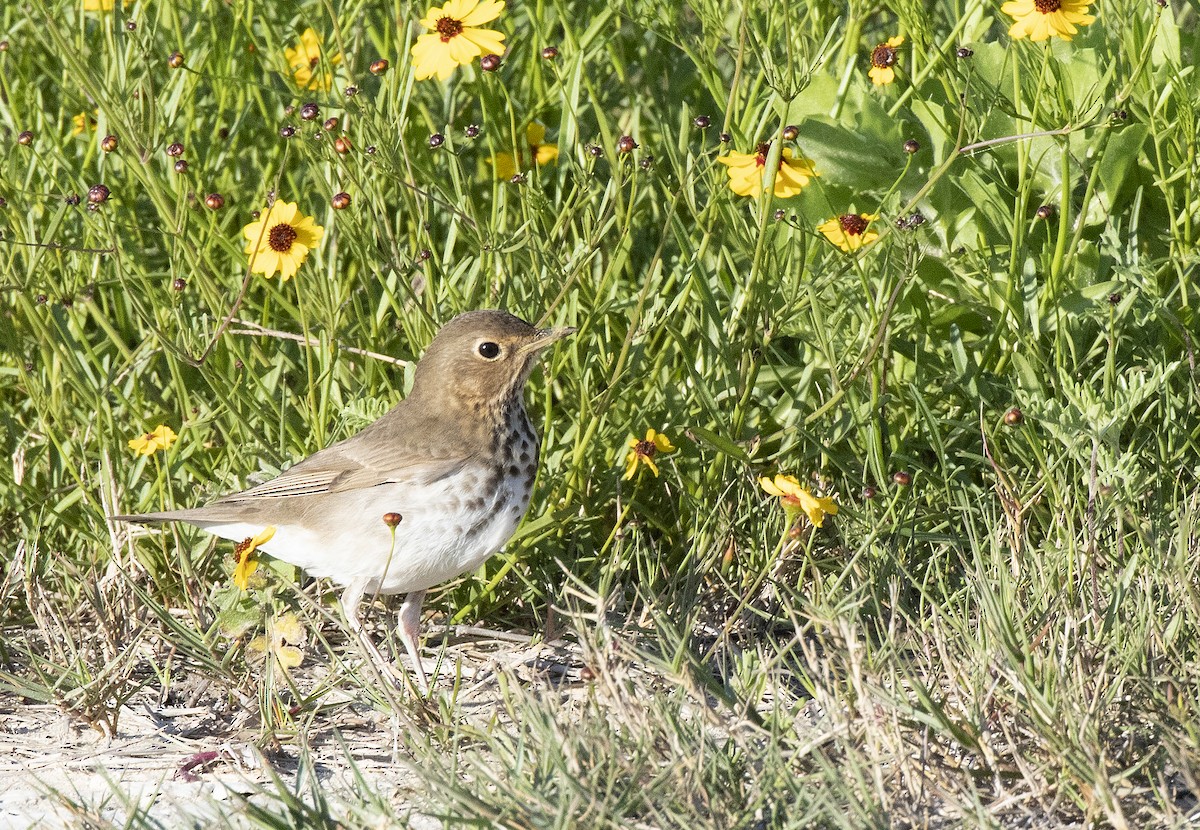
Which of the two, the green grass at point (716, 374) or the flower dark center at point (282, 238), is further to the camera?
the flower dark center at point (282, 238)

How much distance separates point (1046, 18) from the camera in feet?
12.4

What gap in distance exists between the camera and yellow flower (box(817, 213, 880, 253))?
3977mm

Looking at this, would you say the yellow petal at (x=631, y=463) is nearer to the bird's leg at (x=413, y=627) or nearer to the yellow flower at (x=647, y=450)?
the yellow flower at (x=647, y=450)

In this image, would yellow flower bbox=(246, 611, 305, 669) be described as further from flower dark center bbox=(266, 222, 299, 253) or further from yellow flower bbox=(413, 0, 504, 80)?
yellow flower bbox=(413, 0, 504, 80)

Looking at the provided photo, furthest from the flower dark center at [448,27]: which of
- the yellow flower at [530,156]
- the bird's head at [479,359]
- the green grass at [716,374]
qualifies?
the bird's head at [479,359]

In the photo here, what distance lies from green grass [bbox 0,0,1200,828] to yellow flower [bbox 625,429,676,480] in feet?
0.53

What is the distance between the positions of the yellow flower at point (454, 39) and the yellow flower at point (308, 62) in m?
0.60

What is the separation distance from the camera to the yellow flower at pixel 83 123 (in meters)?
5.19

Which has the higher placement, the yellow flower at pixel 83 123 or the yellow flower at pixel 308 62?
the yellow flower at pixel 308 62

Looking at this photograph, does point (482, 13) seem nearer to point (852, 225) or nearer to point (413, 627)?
point (852, 225)

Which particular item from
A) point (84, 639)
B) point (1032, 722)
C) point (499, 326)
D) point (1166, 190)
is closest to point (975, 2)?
point (1166, 190)

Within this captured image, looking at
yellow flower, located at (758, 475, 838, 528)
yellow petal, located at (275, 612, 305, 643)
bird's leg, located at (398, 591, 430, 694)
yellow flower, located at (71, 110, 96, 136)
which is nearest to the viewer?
yellow flower, located at (758, 475, 838, 528)

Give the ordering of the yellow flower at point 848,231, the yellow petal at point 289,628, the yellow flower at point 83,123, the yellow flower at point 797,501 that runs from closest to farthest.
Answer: the yellow flower at point 797,501 → the yellow flower at point 848,231 → the yellow petal at point 289,628 → the yellow flower at point 83,123

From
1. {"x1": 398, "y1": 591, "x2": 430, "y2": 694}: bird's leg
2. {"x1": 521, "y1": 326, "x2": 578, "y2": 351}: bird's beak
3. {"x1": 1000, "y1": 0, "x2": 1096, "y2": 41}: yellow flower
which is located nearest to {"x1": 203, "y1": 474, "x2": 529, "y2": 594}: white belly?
{"x1": 398, "y1": 591, "x2": 430, "y2": 694}: bird's leg
